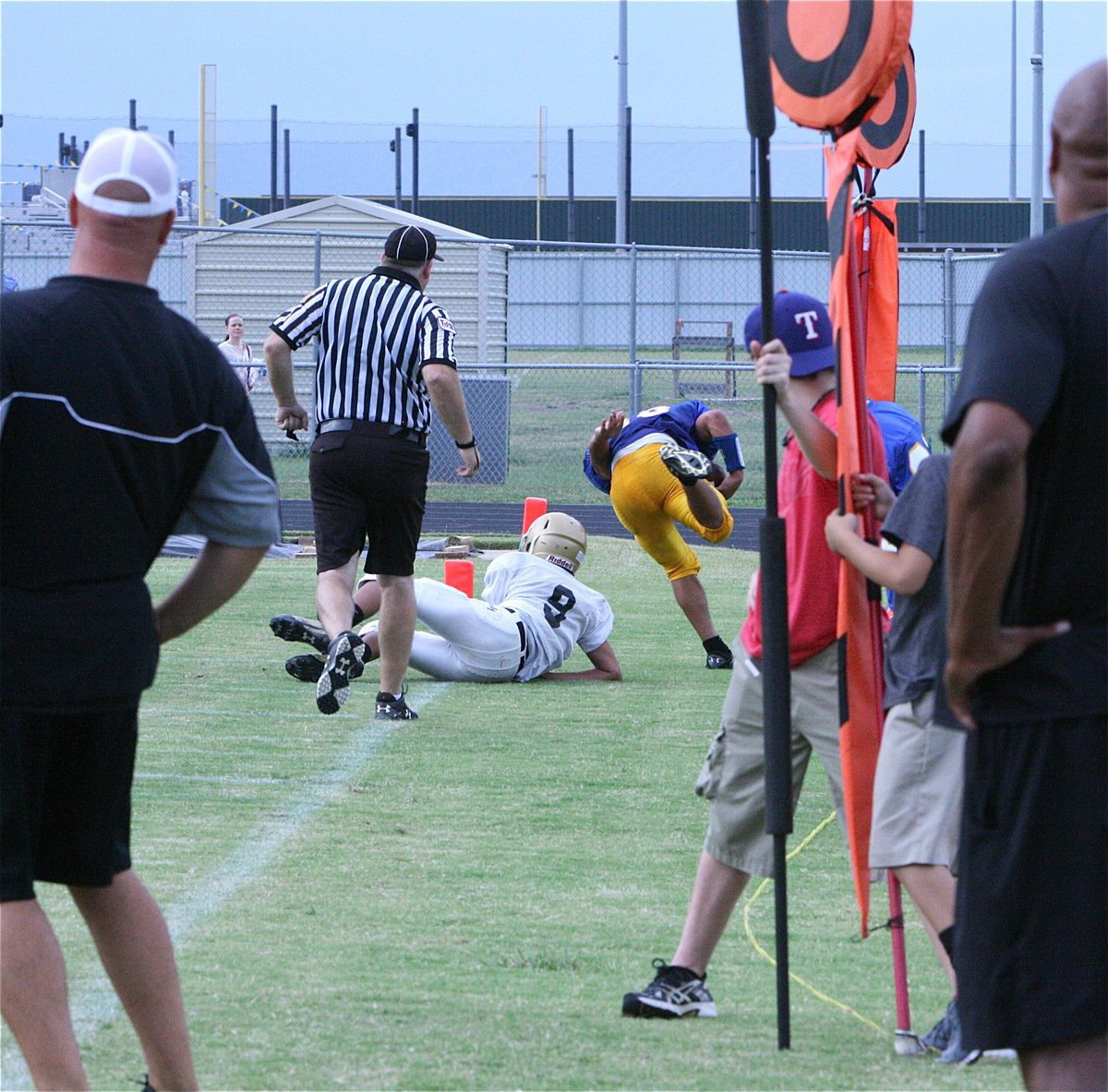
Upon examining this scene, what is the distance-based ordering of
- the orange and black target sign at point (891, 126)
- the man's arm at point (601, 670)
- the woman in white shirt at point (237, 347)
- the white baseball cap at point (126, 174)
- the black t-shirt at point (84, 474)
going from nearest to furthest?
the black t-shirt at point (84, 474) < the white baseball cap at point (126, 174) < the orange and black target sign at point (891, 126) < the man's arm at point (601, 670) < the woman in white shirt at point (237, 347)

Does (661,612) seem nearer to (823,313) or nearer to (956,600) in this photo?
(823,313)

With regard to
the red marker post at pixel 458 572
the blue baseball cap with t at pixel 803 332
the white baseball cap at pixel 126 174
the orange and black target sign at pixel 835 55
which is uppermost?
the orange and black target sign at pixel 835 55

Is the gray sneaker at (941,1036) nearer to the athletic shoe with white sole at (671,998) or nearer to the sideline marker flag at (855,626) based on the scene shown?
the sideline marker flag at (855,626)

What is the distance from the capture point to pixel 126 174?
3213mm

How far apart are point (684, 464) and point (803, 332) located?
5119 mm

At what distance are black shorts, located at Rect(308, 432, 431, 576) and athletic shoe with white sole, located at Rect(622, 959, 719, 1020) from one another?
402 centimetres

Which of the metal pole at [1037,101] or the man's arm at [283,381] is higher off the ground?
the metal pole at [1037,101]

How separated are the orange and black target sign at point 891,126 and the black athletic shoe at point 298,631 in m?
4.71

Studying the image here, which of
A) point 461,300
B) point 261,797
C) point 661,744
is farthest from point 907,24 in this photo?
point 461,300

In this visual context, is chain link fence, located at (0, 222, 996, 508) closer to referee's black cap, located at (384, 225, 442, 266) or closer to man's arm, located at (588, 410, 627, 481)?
man's arm, located at (588, 410, 627, 481)

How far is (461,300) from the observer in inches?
958

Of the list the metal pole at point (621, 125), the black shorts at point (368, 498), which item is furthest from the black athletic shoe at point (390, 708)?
the metal pole at point (621, 125)

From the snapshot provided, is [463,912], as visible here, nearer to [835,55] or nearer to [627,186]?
[835,55]

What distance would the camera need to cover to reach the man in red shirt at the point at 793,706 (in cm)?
418
